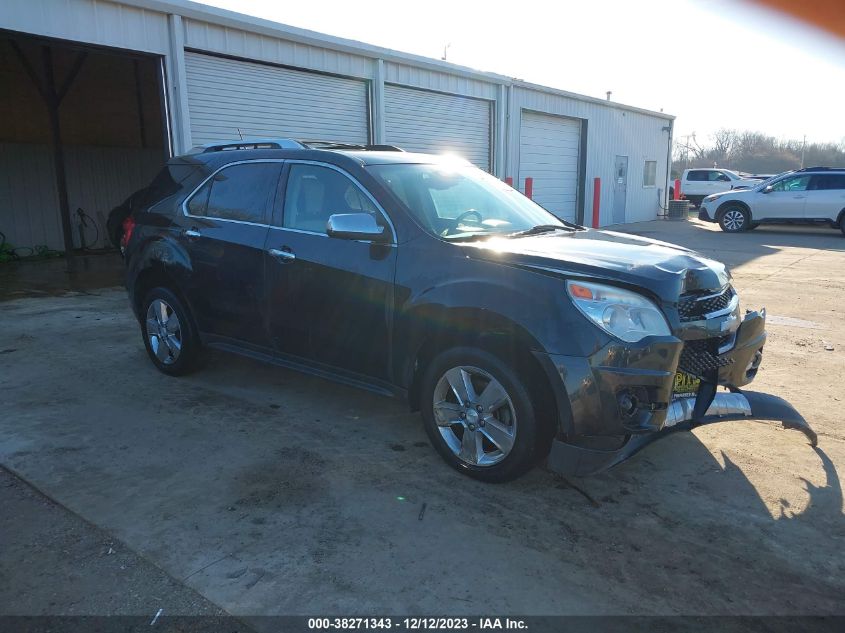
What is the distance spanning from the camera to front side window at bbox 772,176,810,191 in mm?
17297

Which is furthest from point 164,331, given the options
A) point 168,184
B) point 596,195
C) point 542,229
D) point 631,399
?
point 596,195

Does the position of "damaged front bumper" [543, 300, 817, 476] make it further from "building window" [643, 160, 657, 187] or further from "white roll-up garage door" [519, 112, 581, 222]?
"building window" [643, 160, 657, 187]

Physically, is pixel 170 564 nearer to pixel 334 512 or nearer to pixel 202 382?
pixel 334 512

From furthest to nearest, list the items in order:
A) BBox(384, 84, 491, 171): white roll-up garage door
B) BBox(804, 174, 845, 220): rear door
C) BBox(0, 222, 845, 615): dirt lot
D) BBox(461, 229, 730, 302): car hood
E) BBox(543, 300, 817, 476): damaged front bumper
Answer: BBox(804, 174, 845, 220): rear door < BBox(384, 84, 491, 171): white roll-up garage door < BBox(461, 229, 730, 302): car hood < BBox(543, 300, 817, 476): damaged front bumper < BBox(0, 222, 845, 615): dirt lot

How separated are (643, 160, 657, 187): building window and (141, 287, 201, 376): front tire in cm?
2117

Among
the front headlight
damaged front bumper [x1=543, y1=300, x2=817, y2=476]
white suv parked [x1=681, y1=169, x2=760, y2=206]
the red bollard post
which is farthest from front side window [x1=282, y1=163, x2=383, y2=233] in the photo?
white suv parked [x1=681, y1=169, x2=760, y2=206]

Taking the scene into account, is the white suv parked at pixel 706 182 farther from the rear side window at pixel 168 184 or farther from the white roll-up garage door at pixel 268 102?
the rear side window at pixel 168 184

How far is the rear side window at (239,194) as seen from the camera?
Answer: 4535 mm

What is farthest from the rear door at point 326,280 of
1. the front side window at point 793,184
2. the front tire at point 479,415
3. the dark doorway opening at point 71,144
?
the front side window at point 793,184

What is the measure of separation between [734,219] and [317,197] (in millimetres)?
17078

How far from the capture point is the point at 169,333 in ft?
17.3

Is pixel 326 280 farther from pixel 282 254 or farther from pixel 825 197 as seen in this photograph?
pixel 825 197

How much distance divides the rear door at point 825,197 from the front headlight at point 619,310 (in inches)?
664

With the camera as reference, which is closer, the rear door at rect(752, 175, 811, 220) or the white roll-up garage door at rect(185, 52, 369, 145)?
the white roll-up garage door at rect(185, 52, 369, 145)
